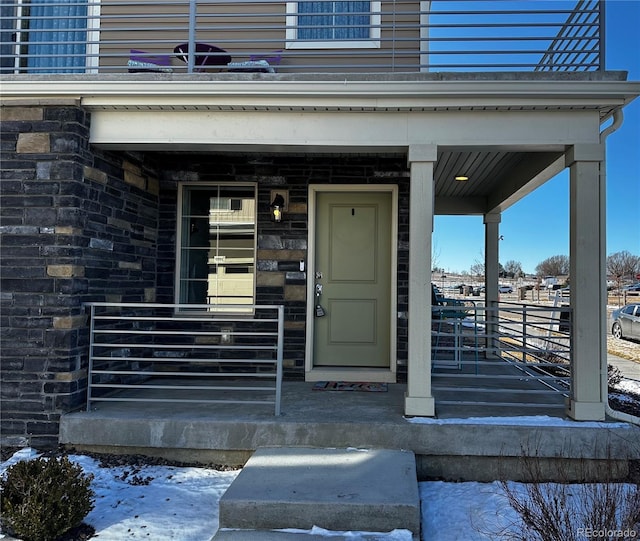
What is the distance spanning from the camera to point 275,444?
346cm

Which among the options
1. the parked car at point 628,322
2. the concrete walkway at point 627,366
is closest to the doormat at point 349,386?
the concrete walkway at point 627,366

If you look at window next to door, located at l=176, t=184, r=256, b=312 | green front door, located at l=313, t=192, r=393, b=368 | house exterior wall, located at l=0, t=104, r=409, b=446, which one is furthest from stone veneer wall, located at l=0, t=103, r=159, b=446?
green front door, located at l=313, t=192, r=393, b=368

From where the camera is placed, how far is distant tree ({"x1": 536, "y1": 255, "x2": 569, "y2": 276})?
49.2 m

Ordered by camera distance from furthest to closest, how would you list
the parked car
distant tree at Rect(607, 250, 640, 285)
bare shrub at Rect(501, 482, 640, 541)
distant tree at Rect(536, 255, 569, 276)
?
distant tree at Rect(536, 255, 569, 276) < distant tree at Rect(607, 250, 640, 285) < the parked car < bare shrub at Rect(501, 482, 640, 541)

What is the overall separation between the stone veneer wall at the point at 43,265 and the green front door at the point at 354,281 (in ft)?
7.67

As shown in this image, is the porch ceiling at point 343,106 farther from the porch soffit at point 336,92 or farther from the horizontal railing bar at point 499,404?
the horizontal railing bar at point 499,404

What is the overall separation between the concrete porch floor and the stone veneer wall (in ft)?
1.11

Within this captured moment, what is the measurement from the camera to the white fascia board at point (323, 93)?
347cm

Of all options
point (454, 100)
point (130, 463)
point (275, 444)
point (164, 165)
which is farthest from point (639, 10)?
point (130, 463)

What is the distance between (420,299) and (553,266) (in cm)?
5354

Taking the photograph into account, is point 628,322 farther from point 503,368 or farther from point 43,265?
point 43,265

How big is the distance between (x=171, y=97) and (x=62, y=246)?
58.1 inches

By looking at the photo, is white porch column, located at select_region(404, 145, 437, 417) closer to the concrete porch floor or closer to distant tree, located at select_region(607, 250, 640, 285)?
the concrete porch floor

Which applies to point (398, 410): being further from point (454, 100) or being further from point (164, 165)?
point (164, 165)
